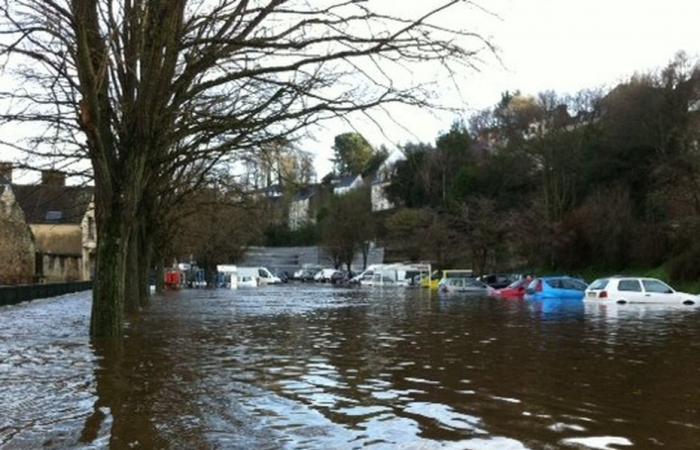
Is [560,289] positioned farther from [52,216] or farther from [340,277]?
[340,277]

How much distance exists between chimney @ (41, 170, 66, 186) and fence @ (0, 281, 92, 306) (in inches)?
239

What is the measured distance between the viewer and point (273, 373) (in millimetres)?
A: 11250

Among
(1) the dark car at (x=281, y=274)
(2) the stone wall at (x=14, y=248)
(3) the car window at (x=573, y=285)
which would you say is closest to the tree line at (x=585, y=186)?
(3) the car window at (x=573, y=285)

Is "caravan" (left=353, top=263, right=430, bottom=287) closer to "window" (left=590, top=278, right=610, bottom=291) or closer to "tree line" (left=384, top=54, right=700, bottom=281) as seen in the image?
"tree line" (left=384, top=54, right=700, bottom=281)

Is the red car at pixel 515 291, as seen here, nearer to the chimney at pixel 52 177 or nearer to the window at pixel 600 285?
the window at pixel 600 285

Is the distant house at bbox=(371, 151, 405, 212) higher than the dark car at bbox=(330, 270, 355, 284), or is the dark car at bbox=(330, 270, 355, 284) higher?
the distant house at bbox=(371, 151, 405, 212)

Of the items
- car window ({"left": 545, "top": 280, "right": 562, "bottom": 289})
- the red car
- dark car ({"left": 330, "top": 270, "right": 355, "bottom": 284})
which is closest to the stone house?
the red car

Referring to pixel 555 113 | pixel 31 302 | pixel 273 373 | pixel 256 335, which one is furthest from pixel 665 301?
pixel 555 113

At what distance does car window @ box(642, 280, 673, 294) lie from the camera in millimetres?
31531

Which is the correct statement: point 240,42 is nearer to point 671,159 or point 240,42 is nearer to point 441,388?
point 441,388

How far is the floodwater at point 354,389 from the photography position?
6984 mm

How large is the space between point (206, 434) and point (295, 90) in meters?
9.07

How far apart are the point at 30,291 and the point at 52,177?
12.3 m

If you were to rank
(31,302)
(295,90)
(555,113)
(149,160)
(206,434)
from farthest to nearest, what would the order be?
(555,113)
(31,302)
(149,160)
(295,90)
(206,434)
